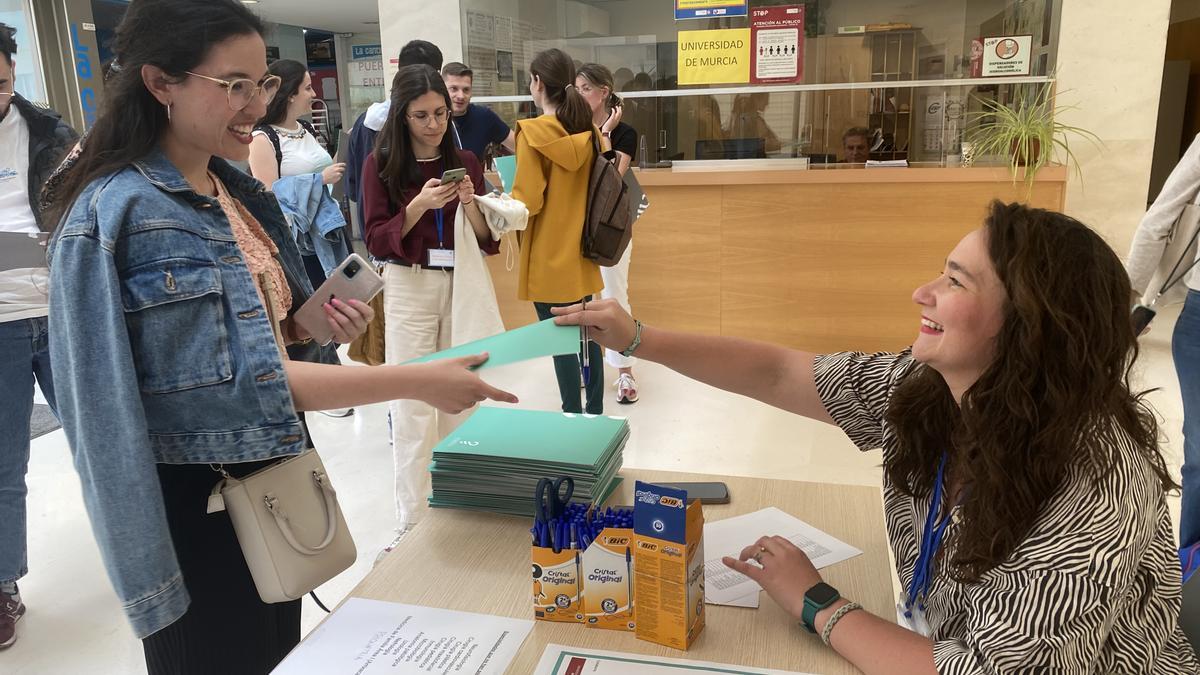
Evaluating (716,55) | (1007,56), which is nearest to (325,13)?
(716,55)

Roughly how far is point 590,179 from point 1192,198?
6.85ft

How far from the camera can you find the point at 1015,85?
16.7 ft

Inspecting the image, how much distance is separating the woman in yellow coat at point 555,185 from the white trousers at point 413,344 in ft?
2.00

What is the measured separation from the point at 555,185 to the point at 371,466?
150cm

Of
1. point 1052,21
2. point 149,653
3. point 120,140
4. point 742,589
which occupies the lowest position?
point 149,653

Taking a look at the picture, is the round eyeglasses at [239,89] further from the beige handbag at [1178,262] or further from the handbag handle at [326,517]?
the beige handbag at [1178,262]

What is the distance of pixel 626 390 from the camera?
4.47 m

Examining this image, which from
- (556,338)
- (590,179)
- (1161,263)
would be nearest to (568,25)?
(590,179)

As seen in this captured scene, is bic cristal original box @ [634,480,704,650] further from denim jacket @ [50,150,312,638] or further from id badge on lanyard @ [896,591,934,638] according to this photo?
denim jacket @ [50,150,312,638]

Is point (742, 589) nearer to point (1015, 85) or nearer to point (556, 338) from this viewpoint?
point (556, 338)

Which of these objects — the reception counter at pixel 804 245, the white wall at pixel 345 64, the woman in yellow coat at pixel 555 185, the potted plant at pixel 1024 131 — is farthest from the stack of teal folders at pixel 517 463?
the white wall at pixel 345 64

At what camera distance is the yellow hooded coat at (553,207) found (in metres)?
3.35

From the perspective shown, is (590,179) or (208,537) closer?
(208,537)

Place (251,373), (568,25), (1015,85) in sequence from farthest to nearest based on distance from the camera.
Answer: (568,25), (1015,85), (251,373)
